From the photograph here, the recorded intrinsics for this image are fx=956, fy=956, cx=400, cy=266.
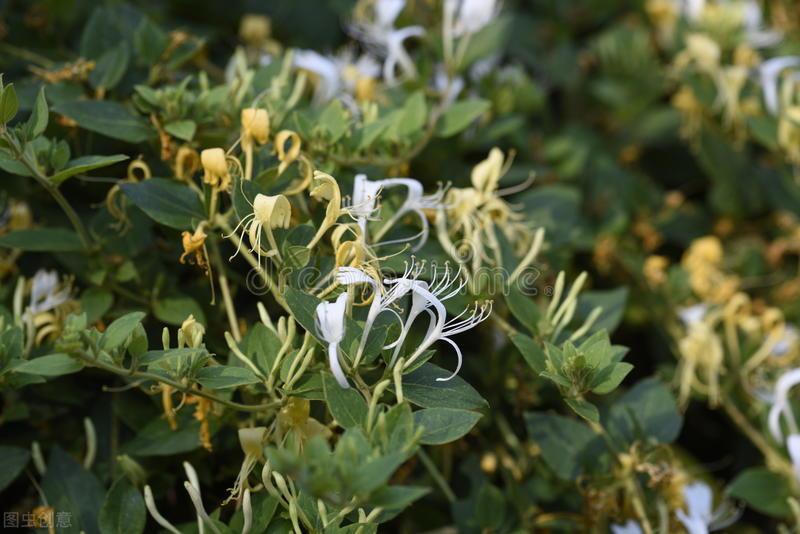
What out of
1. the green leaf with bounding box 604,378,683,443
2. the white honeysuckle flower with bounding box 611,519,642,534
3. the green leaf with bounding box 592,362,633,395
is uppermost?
the green leaf with bounding box 592,362,633,395

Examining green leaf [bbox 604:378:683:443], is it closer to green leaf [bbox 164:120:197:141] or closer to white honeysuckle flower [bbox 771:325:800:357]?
white honeysuckle flower [bbox 771:325:800:357]

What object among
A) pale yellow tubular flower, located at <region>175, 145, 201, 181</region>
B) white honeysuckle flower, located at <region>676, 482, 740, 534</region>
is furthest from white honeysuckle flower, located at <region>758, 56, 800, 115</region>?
pale yellow tubular flower, located at <region>175, 145, 201, 181</region>

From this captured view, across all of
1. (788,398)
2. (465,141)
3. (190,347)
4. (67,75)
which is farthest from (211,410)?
(788,398)

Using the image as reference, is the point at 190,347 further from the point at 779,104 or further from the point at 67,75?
the point at 779,104

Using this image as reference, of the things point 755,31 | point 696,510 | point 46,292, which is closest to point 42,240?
point 46,292

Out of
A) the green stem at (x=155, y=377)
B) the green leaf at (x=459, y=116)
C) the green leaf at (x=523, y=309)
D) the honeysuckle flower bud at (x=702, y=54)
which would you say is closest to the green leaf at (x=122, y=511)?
the green stem at (x=155, y=377)

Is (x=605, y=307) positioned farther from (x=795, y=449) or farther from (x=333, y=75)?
(x=333, y=75)
